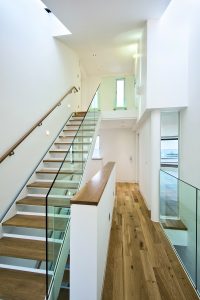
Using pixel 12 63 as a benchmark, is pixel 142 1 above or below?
above

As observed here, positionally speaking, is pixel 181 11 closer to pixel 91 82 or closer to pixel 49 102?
pixel 49 102

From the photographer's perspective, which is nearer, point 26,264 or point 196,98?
point 26,264

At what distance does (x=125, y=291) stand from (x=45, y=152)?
2.99 metres

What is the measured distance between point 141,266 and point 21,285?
154 cm

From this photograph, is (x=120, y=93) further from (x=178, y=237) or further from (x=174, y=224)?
(x=178, y=237)

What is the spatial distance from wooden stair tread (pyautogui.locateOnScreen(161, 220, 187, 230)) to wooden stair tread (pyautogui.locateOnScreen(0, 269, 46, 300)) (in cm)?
247

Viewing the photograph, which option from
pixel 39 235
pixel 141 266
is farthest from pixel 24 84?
pixel 141 266

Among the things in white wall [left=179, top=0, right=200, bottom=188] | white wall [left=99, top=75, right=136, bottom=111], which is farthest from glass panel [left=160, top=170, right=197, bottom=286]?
white wall [left=99, top=75, right=136, bottom=111]

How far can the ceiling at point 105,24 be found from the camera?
3518 mm

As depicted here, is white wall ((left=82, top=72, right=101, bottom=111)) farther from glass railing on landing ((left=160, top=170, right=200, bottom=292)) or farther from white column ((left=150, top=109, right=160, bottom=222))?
glass railing on landing ((left=160, top=170, right=200, bottom=292))

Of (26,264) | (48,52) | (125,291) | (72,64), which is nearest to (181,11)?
(48,52)

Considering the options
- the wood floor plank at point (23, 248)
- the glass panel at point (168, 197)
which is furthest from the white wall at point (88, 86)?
the wood floor plank at point (23, 248)

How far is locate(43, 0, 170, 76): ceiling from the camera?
3518 millimetres

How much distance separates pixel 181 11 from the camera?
386 cm
